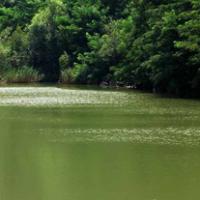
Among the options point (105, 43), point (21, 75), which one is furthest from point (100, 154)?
point (21, 75)

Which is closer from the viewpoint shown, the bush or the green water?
the green water

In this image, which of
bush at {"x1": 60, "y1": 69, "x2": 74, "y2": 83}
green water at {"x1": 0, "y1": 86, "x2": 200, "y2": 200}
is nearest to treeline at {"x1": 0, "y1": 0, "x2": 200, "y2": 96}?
bush at {"x1": 60, "y1": 69, "x2": 74, "y2": 83}

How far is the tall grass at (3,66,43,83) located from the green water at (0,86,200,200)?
3371 centimetres

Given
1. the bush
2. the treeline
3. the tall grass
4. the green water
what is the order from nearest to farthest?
the green water → the treeline → the bush → the tall grass

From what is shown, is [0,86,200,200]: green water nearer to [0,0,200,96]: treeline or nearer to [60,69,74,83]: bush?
[0,0,200,96]: treeline

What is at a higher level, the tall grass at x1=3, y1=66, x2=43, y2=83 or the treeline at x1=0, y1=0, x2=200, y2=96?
the treeline at x1=0, y1=0, x2=200, y2=96

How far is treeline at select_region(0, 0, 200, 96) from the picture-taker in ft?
117

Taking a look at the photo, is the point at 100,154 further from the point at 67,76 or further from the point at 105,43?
the point at 67,76

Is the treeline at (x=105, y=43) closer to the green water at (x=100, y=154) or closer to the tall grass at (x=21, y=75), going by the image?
the tall grass at (x=21, y=75)

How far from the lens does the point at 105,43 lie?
171 ft

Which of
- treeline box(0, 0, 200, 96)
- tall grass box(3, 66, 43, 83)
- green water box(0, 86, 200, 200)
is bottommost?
tall grass box(3, 66, 43, 83)

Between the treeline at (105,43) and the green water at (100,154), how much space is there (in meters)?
9.10

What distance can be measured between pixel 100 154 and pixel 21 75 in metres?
46.8

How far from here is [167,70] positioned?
35531 millimetres
